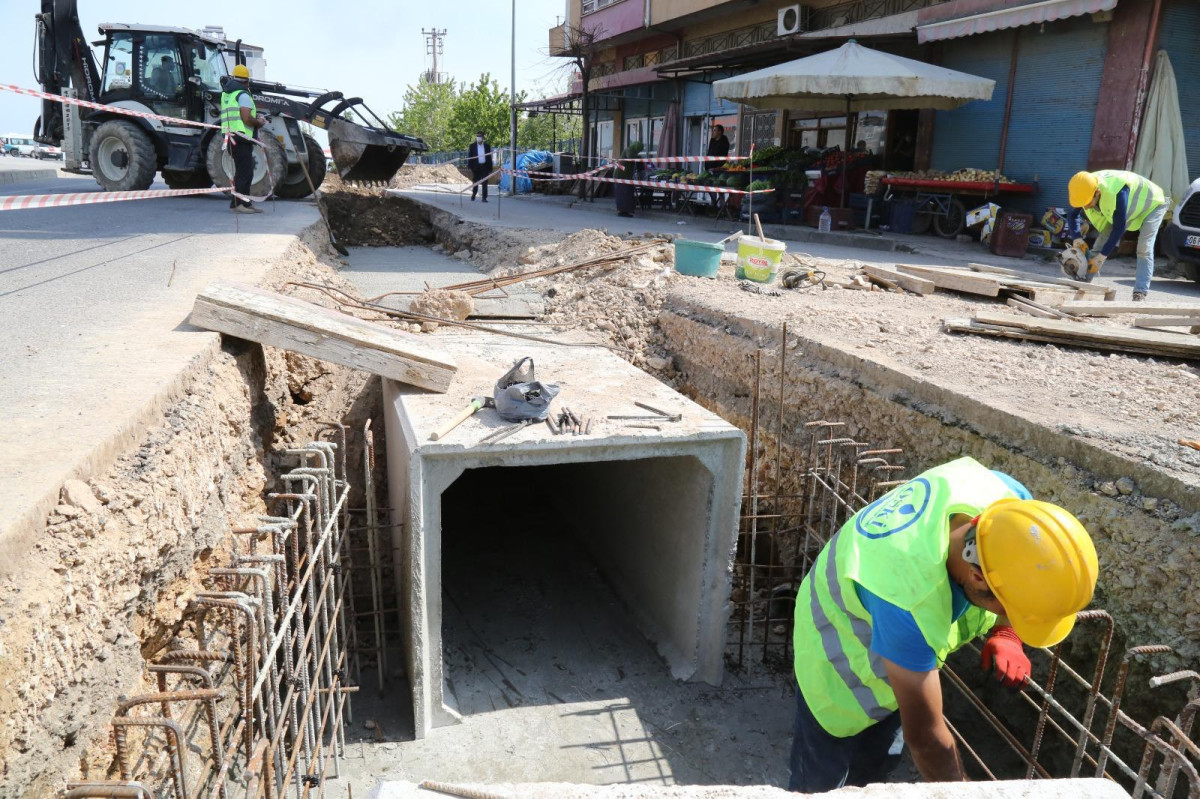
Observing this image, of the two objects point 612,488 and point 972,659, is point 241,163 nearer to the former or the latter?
point 612,488

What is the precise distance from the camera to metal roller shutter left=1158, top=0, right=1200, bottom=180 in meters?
11.1

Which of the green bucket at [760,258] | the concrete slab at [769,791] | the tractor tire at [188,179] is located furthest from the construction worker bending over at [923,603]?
the tractor tire at [188,179]

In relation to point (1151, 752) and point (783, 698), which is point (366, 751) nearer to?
point (783, 698)

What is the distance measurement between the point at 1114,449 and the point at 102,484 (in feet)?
12.6

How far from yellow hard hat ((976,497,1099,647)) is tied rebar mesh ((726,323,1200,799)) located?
49 cm

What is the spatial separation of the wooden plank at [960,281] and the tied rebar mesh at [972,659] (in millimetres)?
3018

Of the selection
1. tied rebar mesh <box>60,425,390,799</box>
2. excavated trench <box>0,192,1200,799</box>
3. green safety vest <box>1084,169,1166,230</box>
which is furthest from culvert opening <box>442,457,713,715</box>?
green safety vest <box>1084,169,1166,230</box>

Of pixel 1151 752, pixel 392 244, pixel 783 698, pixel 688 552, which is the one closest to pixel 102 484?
pixel 688 552

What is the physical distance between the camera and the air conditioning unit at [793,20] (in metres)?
17.6

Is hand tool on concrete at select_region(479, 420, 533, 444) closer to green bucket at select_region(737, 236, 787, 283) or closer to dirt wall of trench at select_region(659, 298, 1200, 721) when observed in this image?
dirt wall of trench at select_region(659, 298, 1200, 721)

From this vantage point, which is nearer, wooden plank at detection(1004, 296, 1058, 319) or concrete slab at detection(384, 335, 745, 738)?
concrete slab at detection(384, 335, 745, 738)

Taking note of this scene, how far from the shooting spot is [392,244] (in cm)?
1627

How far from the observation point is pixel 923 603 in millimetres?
2379

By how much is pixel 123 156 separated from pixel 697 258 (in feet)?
37.9
